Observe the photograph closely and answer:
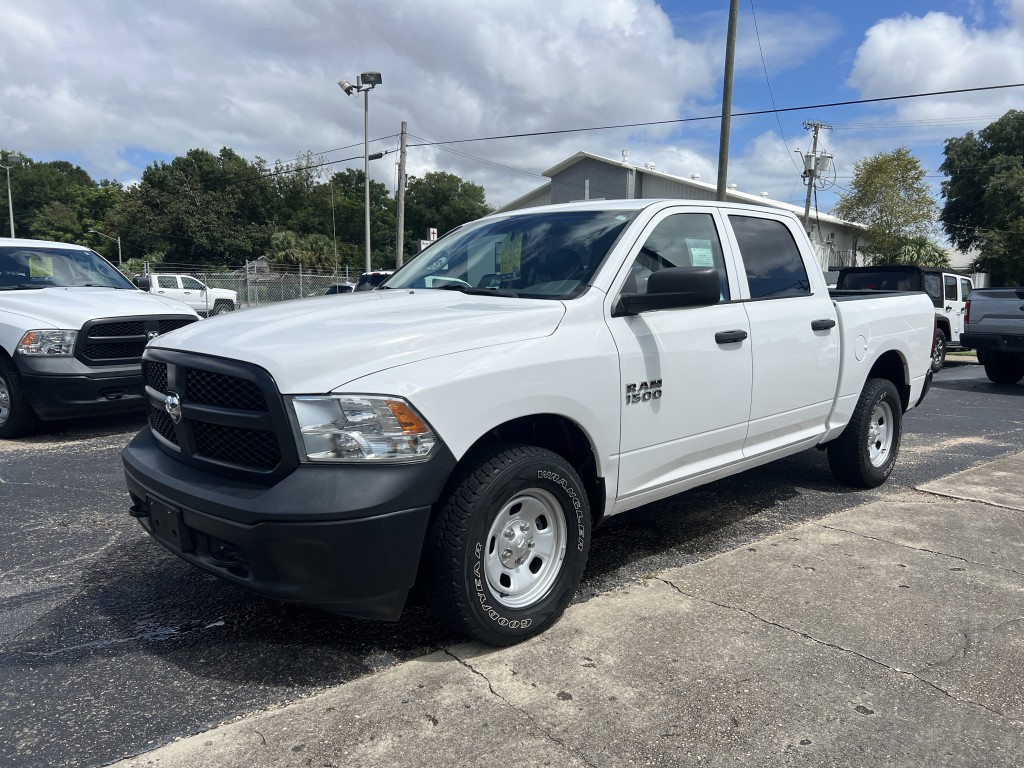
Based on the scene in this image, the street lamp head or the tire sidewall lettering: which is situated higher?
the street lamp head

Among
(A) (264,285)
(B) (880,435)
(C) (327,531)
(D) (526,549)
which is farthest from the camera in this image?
(A) (264,285)

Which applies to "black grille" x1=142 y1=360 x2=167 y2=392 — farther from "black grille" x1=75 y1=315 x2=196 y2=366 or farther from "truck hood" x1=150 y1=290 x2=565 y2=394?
"black grille" x1=75 y1=315 x2=196 y2=366

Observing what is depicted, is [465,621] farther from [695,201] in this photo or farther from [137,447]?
[695,201]

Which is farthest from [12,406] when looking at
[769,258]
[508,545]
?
[769,258]

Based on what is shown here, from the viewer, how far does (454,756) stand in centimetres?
235

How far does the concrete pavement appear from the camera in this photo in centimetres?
238

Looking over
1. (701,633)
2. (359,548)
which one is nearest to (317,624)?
(359,548)

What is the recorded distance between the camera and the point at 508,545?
3.05 metres

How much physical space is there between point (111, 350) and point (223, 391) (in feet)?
14.7

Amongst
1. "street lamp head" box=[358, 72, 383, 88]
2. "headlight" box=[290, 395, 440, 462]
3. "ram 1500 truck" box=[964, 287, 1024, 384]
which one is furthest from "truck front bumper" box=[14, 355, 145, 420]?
"street lamp head" box=[358, 72, 383, 88]

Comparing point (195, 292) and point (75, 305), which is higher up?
point (195, 292)

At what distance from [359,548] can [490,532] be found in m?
0.55

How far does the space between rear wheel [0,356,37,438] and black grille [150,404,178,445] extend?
13.0 ft

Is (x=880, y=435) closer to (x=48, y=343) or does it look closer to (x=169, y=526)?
(x=169, y=526)
